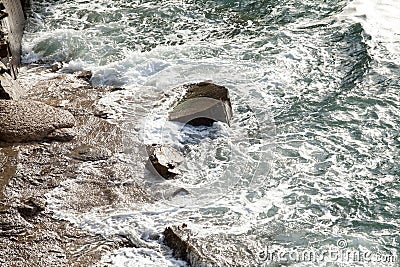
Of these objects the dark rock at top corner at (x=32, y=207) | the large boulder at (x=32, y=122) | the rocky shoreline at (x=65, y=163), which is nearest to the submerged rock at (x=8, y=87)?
the rocky shoreline at (x=65, y=163)

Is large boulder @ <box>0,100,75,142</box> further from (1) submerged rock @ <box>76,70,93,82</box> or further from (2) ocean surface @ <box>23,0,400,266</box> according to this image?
(1) submerged rock @ <box>76,70,93,82</box>

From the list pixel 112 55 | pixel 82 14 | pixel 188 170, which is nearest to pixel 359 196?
pixel 188 170

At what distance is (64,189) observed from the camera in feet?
26.8

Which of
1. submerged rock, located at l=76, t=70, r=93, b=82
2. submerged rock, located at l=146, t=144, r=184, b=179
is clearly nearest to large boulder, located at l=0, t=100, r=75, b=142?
submerged rock, located at l=146, t=144, r=184, b=179

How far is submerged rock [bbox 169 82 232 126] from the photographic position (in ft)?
31.9

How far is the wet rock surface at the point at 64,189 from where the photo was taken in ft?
23.3

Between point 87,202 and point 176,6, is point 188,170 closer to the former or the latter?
point 87,202

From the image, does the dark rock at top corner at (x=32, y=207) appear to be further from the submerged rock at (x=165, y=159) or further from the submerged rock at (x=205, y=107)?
the submerged rock at (x=205, y=107)

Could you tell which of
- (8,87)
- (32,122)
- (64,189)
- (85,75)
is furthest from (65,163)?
(85,75)

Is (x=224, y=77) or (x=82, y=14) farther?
(x=82, y=14)

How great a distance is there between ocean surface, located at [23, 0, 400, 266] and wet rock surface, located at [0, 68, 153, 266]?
0.57 ft

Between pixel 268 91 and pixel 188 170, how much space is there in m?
2.92

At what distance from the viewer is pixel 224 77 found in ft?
37.1

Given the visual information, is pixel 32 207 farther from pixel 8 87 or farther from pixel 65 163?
pixel 8 87
